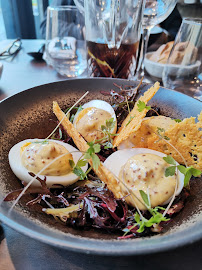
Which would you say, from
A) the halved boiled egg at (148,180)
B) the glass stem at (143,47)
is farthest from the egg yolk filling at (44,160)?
the glass stem at (143,47)

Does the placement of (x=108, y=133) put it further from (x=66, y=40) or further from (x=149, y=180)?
(x=66, y=40)

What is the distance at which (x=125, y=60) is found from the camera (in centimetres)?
191

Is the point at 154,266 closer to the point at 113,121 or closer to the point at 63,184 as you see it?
the point at 63,184

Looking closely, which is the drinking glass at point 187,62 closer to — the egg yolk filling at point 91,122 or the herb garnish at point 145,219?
the egg yolk filling at point 91,122

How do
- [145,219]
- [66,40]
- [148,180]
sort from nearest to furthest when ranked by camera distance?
[145,219] < [148,180] < [66,40]

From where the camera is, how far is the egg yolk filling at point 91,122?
1.26m

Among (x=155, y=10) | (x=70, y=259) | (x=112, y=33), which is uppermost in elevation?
(x=155, y=10)

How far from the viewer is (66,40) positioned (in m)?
2.30

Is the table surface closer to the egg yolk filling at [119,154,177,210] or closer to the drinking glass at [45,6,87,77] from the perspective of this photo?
the egg yolk filling at [119,154,177,210]

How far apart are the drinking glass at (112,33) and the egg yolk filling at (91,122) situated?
2.29ft

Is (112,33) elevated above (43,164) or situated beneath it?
elevated above

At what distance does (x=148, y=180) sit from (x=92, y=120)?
0.51 metres

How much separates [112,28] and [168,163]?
132 centimetres

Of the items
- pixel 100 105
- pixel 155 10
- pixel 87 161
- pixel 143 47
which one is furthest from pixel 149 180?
pixel 155 10
